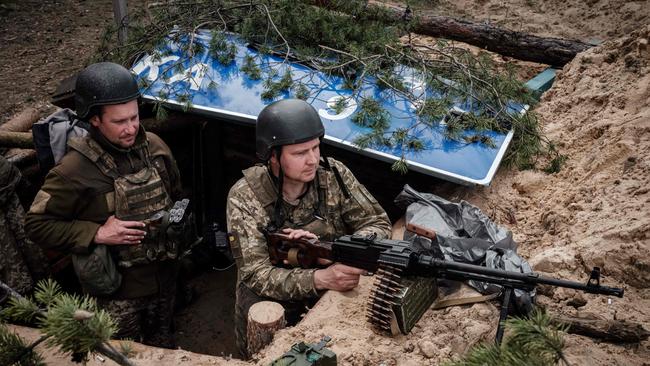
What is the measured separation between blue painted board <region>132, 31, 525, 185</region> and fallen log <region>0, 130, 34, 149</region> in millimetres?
1218

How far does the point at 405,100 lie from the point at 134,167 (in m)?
2.66

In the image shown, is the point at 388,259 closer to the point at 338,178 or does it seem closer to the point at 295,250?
the point at 295,250

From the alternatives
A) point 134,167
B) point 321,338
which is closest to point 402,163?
point 321,338

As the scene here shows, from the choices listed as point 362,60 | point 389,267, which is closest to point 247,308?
point 389,267

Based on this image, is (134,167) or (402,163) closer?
(134,167)

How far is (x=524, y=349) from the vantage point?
6.40ft

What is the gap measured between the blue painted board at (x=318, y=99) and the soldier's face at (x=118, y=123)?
4.26 feet

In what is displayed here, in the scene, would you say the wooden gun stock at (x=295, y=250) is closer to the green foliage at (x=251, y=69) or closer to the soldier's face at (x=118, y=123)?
the soldier's face at (x=118, y=123)

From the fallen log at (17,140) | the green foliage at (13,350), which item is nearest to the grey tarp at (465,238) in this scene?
the green foliage at (13,350)

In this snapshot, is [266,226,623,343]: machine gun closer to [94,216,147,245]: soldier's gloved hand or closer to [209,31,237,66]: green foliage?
[94,216,147,245]: soldier's gloved hand

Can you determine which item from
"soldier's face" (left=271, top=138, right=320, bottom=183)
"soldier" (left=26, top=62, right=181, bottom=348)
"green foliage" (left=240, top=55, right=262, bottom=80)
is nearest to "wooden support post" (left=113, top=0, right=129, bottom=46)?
"green foliage" (left=240, top=55, right=262, bottom=80)

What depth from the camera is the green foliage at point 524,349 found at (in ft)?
6.26

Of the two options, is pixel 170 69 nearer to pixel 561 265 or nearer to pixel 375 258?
pixel 375 258

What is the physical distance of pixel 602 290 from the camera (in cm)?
294
